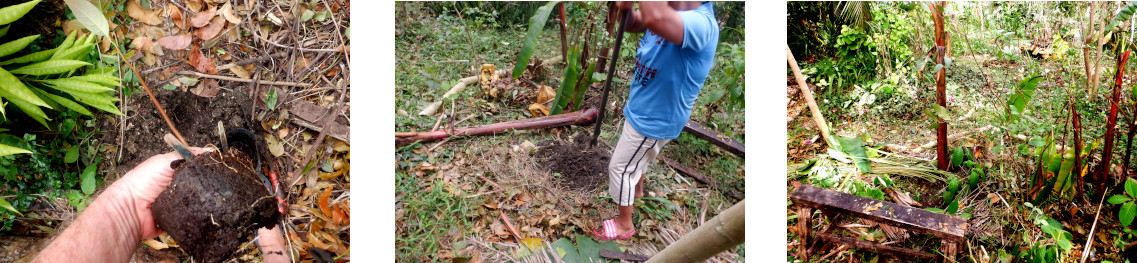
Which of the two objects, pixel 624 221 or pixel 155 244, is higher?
pixel 624 221

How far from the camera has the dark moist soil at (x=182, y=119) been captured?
1.89 meters

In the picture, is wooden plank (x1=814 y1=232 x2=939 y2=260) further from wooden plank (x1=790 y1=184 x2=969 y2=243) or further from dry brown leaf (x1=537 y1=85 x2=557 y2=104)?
dry brown leaf (x1=537 y1=85 x2=557 y2=104)

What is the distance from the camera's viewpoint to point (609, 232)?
1.71 meters

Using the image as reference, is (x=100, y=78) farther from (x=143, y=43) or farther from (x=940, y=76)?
(x=940, y=76)

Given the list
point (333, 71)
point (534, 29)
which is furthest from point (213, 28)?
point (534, 29)

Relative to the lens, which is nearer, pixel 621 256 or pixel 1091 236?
pixel 621 256

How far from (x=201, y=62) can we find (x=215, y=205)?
0.52 metres

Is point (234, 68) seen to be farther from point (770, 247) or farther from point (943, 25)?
point (943, 25)

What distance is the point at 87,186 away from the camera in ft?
6.40

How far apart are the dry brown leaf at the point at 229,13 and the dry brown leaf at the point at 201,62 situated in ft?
0.52

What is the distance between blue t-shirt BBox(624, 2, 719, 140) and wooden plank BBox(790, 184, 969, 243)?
2.25 ft

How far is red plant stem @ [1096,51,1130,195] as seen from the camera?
1789mm

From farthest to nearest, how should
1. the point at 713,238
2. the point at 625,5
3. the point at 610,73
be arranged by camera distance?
the point at 610,73, the point at 625,5, the point at 713,238

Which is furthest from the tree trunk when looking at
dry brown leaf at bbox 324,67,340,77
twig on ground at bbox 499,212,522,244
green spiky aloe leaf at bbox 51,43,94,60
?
green spiky aloe leaf at bbox 51,43,94,60
